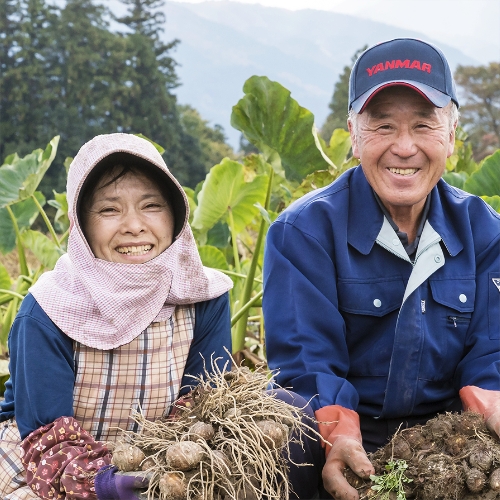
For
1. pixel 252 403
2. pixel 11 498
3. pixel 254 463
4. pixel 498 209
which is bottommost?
pixel 11 498

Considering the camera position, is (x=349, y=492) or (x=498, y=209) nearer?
(x=349, y=492)

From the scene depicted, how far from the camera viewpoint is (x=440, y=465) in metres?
1.73

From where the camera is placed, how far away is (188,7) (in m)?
126

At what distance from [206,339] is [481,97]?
22.7 metres

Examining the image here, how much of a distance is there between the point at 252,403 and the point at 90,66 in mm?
22928

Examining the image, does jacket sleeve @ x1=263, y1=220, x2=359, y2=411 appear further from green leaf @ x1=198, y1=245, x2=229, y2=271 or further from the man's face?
green leaf @ x1=198, y1=245, x2=229, y2=271

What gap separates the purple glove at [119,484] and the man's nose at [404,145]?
1.13 m

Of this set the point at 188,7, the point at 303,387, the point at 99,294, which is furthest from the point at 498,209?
the point at 188,7

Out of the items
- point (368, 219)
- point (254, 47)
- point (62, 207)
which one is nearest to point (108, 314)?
point (368, 219)

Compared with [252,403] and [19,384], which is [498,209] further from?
[19,384]

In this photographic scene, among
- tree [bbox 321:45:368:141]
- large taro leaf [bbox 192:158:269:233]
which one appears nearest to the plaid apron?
large taro leaf [bbox 192:158:269:233]

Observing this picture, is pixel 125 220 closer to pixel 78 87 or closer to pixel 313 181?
pixel 313 181

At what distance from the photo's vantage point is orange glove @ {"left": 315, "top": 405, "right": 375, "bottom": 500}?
5.81ft

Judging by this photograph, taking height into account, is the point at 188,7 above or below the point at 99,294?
above
